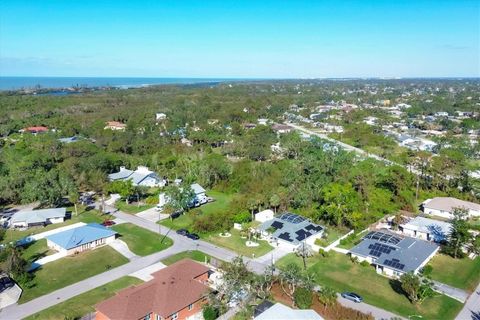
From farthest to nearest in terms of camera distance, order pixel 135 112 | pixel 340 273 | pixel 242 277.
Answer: pixel 135 112
pixel 340 273
pixel 242 277

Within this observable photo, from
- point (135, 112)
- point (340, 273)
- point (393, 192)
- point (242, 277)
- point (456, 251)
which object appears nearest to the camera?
point (242, 277)

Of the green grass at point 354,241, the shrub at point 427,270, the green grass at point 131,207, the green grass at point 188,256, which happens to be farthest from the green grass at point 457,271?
the green grass at point 131,207

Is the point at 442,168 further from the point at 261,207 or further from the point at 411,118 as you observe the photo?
the point at 411,118

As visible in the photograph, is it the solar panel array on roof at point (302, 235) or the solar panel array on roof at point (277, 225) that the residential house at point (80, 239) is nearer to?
the solar panel array on roof at point (277, 225)

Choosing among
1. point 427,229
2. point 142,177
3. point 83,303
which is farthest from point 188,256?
point 142,177

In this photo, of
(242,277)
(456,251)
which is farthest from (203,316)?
(456,251)

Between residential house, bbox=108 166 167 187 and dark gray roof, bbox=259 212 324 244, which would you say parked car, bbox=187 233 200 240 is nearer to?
dark gray roof, bbox=259 212 324 244

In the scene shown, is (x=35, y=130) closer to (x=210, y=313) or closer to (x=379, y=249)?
(x=210, y=313)
